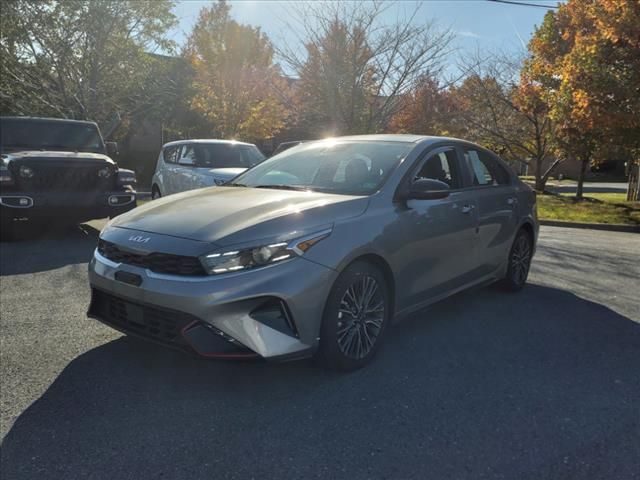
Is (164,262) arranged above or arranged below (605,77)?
below

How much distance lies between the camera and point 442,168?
4406 mm

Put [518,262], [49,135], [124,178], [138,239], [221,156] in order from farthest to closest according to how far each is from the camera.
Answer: [221,156], [49,135], [124,178], [518,262], [138,239]

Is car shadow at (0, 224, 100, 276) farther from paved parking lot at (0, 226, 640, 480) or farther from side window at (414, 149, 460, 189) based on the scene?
side window at (414, 149, 460, 189)

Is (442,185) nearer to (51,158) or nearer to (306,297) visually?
(306,297)

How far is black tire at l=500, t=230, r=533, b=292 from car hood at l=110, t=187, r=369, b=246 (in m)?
2.48

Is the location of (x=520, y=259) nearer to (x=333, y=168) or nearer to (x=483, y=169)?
(x=483, y=169)

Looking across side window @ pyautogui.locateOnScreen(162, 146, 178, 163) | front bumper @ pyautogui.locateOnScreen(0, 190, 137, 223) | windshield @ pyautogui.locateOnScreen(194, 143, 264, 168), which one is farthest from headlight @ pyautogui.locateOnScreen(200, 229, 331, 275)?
side window @ pyautogui.locateOnScreen(162, 146, 178, 163)

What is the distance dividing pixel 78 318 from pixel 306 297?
8.06ft

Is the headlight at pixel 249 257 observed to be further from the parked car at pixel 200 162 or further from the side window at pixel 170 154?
the side window at pixel 170 154

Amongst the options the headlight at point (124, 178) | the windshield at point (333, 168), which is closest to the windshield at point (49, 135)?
the headlight at point (124, 178)

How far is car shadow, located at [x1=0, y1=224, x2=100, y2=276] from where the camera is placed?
635cm

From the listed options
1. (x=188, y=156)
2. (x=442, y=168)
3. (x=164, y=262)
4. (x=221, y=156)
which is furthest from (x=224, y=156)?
(x=164, y=262)

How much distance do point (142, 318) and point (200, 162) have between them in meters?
7.04

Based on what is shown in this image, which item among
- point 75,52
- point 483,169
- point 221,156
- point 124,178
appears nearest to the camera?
point 483,169
